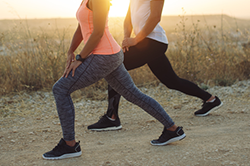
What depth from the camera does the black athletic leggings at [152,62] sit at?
2867 millimetres

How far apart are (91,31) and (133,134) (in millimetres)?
1574

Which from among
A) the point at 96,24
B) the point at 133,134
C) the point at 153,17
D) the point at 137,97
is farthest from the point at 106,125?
the point at 96,24

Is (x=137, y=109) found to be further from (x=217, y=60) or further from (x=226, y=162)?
(x=217, y=60)

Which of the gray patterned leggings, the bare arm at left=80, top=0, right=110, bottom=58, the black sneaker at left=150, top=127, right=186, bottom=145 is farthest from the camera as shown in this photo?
the black sneaker at left=150, top=127, right=186, bottom=145

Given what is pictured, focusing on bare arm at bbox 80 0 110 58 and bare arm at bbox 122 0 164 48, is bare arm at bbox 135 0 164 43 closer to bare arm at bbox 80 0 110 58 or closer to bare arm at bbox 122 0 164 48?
bare arm at bbox 122 0 164 48

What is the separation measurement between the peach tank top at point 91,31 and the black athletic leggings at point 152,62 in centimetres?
69

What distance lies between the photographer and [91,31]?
85.6 inches

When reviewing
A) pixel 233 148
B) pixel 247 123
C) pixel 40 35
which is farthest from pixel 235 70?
pixel 40 35

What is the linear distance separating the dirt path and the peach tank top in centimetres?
103

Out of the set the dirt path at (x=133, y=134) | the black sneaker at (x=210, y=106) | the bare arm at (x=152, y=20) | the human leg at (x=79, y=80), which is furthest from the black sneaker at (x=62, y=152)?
the black sneaker at (x=210, y=106)

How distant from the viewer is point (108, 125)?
133 inches

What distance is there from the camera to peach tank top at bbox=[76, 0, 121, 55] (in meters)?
2.12

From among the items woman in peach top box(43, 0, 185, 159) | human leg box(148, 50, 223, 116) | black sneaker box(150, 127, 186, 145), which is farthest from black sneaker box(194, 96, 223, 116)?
woman in peach top box(43, 0, 185, 159)

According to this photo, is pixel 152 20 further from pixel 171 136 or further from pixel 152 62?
pixel 171 136
